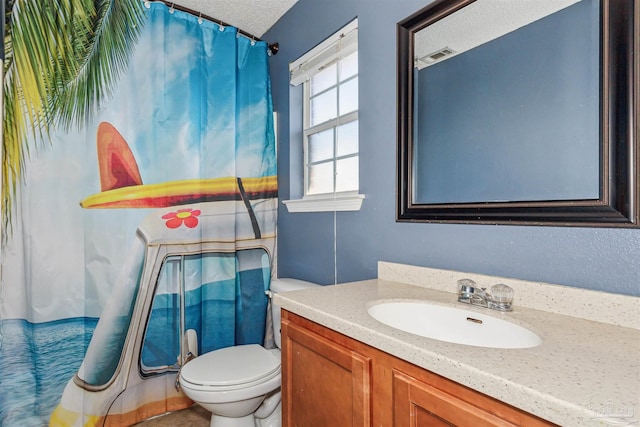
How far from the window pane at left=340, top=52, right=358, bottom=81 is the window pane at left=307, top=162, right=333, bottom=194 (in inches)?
19.3

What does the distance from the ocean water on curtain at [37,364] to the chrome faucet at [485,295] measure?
175cm

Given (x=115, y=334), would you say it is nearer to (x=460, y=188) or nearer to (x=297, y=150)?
(x=297, y=150)

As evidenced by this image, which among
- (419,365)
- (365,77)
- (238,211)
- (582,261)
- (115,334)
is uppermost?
(365,77)

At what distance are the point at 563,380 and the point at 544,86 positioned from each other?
0.82 m

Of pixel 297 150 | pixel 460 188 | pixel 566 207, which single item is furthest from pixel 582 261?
pixel 297 150

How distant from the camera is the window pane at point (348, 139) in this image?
174 centimetres

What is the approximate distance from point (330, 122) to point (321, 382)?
1397 mm

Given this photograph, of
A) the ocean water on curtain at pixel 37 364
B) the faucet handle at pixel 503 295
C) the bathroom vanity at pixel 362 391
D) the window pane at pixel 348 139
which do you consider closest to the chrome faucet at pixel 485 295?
the faucet handle at pixel 503 295

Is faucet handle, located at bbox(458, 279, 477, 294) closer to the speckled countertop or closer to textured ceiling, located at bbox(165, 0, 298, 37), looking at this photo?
the speckled countertop

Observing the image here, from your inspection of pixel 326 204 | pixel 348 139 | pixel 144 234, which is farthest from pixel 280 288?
pixel 348 139

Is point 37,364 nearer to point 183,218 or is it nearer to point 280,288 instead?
point 183,218

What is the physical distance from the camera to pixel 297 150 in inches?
84.6

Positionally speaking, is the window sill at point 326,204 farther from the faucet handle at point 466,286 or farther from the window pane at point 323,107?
the faucet handle at point 466,286

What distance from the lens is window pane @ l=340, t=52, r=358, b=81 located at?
5.75 feet
